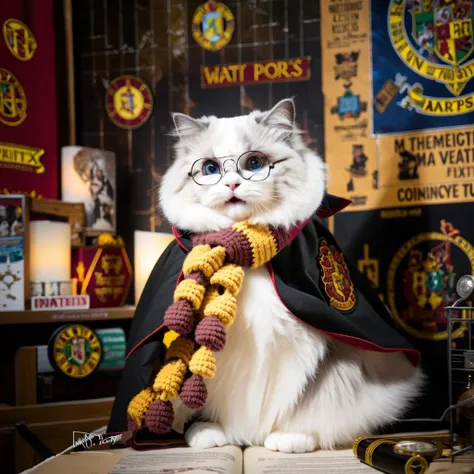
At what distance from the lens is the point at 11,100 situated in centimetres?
154

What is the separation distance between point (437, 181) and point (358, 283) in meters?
0.42

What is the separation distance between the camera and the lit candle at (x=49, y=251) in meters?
1.45

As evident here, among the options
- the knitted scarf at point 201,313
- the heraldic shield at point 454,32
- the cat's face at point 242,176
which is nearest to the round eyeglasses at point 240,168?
the cat's face at point 242,176

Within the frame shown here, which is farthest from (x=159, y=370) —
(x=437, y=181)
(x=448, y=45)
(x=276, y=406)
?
(x=448, y=45)

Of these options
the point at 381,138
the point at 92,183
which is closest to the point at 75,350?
the point at 92,183

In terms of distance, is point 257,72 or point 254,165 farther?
point 257,72

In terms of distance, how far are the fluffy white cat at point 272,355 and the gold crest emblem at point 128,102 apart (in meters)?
0.58

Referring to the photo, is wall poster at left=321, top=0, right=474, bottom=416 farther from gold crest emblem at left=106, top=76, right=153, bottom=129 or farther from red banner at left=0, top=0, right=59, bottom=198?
red banner at left=0, top=0, right=59, bottom=198

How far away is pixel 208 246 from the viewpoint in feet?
3.56

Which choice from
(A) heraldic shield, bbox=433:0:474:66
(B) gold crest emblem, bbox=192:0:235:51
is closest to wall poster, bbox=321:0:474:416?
(A) heraldic shield, bbox=433:0:474:66

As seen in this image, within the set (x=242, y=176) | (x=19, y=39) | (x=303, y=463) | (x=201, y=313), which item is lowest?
(x=303, y=463)

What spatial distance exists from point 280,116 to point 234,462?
686 millimetres

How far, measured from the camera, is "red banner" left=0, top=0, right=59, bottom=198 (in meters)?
1.52

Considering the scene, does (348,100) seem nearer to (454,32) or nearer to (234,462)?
(454,32)
